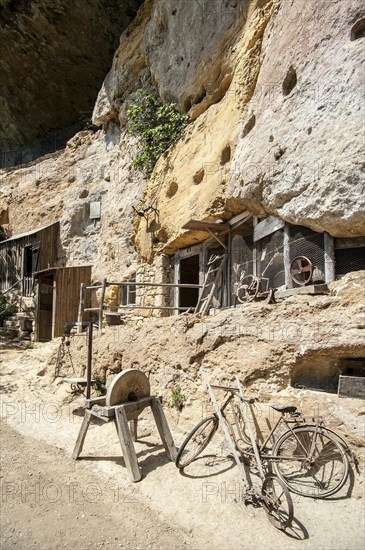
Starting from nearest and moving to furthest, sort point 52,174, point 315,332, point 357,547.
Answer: point 357,547
point 315,332
point 52,174

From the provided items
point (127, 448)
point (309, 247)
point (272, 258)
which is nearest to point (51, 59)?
point (272, 258)

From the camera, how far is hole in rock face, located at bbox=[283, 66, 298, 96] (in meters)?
7.14

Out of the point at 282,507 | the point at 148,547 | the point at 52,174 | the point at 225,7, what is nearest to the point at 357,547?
the point at 282,507

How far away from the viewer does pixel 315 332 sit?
500 centimetres

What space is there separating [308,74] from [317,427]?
6190mm

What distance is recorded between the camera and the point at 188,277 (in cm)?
1298

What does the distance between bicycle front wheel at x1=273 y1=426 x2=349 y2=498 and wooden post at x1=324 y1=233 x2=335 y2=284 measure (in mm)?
2579

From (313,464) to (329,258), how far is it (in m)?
3.25

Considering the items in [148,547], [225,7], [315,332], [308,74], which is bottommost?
[148,547]

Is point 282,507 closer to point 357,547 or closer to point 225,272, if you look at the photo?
point 357,547

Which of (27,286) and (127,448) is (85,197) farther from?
(127,448)

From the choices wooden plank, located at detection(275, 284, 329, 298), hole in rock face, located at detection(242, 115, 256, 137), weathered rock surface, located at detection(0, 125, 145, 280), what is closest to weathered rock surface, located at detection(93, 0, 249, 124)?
hole in rock face, located at detection(242, 115, 256, 137)

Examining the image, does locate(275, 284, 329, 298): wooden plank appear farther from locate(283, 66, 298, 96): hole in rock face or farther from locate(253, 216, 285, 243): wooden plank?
locate(283, 66, 298, 96): hole in rock face

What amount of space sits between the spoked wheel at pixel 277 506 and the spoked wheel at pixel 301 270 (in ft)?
11.4
